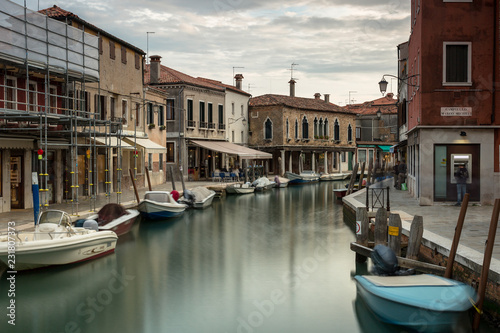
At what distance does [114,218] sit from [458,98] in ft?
35.6

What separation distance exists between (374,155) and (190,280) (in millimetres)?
46706

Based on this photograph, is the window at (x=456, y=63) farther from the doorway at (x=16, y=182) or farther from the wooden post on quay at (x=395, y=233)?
the doorway at (x=16, y=182)

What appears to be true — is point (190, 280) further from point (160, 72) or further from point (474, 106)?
point (160, 72)

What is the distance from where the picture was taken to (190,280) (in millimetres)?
10617

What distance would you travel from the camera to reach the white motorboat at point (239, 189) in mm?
28812

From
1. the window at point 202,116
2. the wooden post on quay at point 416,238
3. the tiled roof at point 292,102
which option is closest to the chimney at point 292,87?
the tiled roof at point 292,102

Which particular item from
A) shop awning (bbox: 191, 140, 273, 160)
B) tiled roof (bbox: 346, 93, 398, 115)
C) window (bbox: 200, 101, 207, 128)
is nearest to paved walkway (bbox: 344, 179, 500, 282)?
shop awning (bbox: 191, 140, 273, 160)

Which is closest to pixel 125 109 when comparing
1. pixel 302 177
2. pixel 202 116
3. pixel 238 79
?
pixel 202 116

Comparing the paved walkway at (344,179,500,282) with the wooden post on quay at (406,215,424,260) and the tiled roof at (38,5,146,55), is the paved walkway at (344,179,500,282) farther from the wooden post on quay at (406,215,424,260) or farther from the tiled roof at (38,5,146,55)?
the tiled roof at (38,5,146,55)

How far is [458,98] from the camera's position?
16000 mm

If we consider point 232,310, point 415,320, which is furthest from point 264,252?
point 415,320

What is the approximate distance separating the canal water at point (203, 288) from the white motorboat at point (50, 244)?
0.28m

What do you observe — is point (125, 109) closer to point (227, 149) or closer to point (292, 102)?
point (227, 149)

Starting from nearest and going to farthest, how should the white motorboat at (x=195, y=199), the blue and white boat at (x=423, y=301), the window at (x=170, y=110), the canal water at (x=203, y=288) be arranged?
the blue and white boat at (x=423, y=301) → the canal water at (x=203, y=288) → the white motorboat at (x=195, y=199) → the window at (x=170, y=110)
